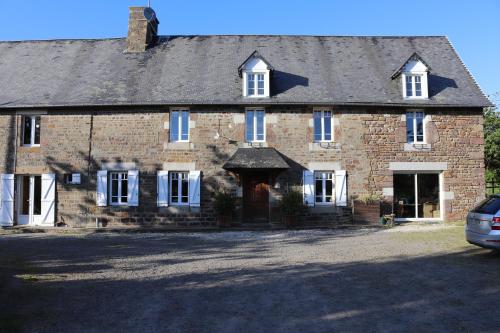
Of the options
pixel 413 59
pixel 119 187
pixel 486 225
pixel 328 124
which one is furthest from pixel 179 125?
pixel 486 225

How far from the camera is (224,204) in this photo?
15.2 m

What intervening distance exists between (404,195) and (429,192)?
100cm

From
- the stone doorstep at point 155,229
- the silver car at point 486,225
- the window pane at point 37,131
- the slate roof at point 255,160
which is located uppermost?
the window pane at point 37,131

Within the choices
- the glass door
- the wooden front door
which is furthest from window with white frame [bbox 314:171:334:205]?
the glass door

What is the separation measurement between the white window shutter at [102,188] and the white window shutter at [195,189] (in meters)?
3.13

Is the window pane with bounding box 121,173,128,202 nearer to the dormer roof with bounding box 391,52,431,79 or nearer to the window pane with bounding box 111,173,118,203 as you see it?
the window pane with bounding box 111,173,118,203

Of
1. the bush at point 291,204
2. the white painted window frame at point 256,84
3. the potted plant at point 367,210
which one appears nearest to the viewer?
the bush at point 291,204

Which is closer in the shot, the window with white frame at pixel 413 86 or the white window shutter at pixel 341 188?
the white window shutter at pixel 341 188

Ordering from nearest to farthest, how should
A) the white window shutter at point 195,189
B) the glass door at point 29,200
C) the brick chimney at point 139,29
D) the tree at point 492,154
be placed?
the white window shutter at point 195,189 < the glass door at point 29,200 < the brick chimney at point 139,29 < the tree at point 492,154

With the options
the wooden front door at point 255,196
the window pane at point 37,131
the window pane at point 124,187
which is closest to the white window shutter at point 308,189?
the wooden front door at point 255,196

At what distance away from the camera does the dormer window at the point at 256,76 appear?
16109 mm

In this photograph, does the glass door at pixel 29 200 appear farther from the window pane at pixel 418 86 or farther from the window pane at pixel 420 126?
the window pane at pixel 418 86

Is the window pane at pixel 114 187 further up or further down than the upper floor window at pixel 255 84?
further down

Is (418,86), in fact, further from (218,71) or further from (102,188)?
(102,188)
